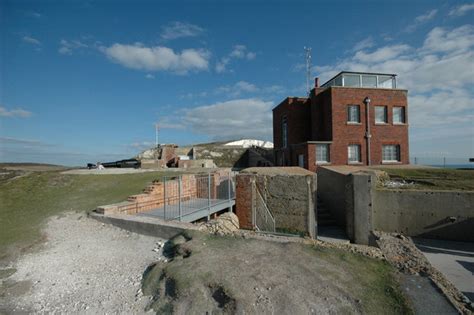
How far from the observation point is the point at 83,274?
17.0 feet

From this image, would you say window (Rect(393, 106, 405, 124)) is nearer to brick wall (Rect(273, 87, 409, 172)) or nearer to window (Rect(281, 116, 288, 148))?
brick wall (Rect(273, 87, 409, 172))

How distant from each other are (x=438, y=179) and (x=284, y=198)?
939 centimetres

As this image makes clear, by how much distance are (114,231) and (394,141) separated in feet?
77.6

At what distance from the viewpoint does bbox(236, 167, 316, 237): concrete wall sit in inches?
436

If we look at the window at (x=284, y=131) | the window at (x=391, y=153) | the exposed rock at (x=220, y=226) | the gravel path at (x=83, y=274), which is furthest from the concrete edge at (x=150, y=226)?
the window at (x=391, y=153)

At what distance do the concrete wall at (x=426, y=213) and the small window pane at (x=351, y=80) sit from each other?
15261mm

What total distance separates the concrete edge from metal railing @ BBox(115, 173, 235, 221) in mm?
931

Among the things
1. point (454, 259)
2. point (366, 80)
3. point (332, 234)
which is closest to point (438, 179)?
point (454, 259)

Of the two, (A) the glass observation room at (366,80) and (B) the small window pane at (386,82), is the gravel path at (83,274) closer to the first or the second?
(A) the glass observation room at (366,80)

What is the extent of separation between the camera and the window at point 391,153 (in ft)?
74.7

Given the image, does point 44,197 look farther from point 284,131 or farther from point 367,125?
point 367,125

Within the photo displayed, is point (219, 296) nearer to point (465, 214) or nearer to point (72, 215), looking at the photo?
point (72, 215)

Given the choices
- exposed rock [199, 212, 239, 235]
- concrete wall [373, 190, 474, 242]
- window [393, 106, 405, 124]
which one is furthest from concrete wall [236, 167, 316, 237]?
window [393, 106, 405, 124]

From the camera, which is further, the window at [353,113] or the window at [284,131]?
the window at [284,131]
